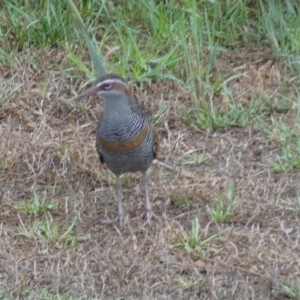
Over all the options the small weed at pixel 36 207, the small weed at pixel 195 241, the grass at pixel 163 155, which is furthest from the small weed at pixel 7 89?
the small weed at pixel 195 241

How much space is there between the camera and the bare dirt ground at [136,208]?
5.48m

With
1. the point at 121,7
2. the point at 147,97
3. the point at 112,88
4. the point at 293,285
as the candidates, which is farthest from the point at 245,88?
the point at 293,285

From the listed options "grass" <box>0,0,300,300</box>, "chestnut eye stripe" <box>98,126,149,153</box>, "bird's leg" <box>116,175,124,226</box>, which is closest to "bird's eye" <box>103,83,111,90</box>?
"chestnut eye stripe" <box>98,126,149,153</box>

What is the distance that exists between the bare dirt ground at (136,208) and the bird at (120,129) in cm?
41

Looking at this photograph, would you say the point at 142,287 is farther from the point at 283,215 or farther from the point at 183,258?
the point at 283,215

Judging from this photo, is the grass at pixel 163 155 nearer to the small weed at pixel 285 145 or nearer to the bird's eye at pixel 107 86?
the small weed at pixel 285 145

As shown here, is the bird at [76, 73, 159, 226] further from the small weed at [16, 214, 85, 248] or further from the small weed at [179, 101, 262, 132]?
the small weed at [179, 101, 262, 132]

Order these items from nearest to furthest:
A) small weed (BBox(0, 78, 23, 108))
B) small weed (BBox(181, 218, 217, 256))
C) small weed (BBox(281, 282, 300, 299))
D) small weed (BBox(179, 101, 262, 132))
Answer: small weed (BBox(281, 282, 300, 299)) → small weed (BBox(181, 218, 217, 256)) → small weed (BBox(179, 101, 262, 132)) → small weed (BBox(0, 78, 23, 108))

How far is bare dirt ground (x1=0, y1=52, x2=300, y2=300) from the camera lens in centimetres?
548

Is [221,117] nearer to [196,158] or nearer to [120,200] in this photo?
[196,158]

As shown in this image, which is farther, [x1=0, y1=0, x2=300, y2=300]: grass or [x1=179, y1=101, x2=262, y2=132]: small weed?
[x1=179, y1=101, x2=262, y2=132]: small weed

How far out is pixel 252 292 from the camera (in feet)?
17.5

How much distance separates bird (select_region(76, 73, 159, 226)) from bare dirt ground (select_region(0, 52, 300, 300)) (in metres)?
0.41

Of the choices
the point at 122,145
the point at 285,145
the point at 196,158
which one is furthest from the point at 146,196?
the point at 285,145
